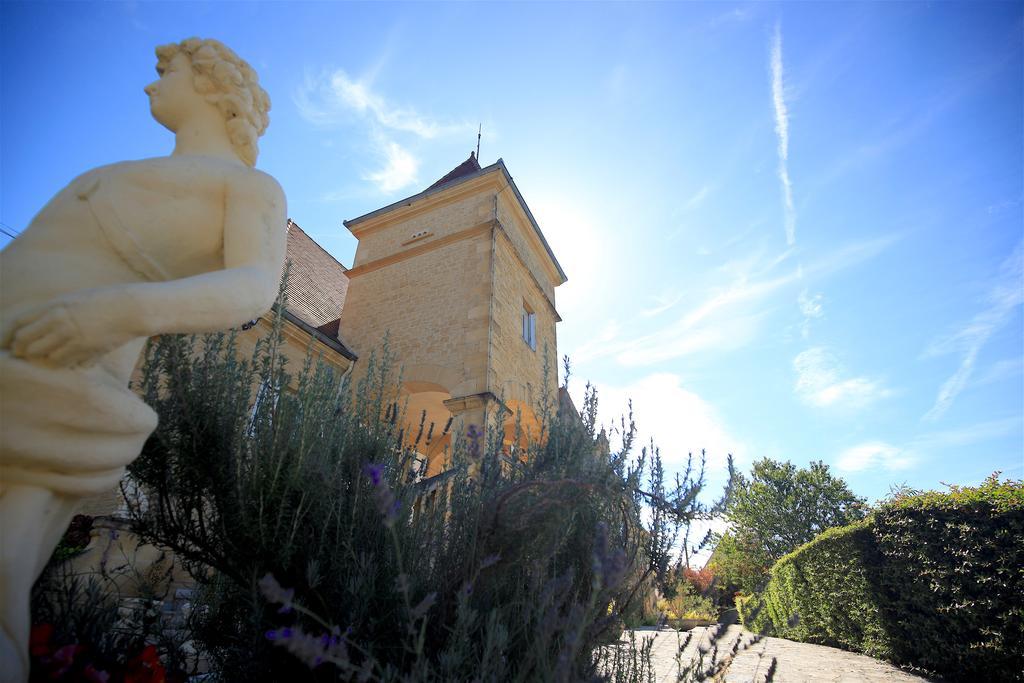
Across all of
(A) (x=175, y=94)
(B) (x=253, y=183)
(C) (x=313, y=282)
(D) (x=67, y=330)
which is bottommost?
(D) (x=67, y=330)

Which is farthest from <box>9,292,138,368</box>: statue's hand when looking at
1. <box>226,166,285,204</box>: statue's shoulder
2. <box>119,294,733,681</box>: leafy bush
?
<box>119,294,733,681</box>: leafy bush

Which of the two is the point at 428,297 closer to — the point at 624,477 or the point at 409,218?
the point at 409,218

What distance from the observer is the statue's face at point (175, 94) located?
5.48 feet

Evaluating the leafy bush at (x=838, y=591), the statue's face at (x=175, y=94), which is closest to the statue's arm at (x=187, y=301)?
the statue's face at (x=175, y=94)

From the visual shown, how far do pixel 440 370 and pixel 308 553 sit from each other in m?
6.89

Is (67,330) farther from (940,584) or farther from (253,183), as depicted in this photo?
(940,584)

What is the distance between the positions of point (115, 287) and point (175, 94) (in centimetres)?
95

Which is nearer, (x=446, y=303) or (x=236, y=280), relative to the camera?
(x=236, y=280)

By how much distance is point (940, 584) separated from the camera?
535 cm

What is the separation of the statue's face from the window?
9006 millimetres

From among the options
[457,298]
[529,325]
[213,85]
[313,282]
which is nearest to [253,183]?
[213,85]

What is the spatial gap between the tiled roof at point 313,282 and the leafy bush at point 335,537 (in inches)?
296

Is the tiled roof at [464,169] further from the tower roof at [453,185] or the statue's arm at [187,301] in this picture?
the statue's arm at [187,301]

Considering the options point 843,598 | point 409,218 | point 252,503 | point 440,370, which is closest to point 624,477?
point 252,503
